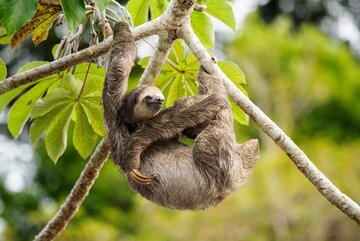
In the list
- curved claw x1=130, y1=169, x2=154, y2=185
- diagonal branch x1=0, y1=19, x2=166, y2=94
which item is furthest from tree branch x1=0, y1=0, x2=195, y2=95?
curved claw x1=130, y1=169, x2=154, y2=185

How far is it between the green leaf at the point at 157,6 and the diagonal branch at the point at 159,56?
0.87m

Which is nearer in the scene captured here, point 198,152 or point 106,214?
point 198,152

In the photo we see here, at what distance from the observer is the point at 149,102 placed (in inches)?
208

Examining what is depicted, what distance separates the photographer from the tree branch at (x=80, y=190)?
20.8 feet

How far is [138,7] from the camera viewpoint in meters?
6.51

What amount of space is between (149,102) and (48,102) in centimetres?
105

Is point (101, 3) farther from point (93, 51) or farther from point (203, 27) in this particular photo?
point (203, 27)

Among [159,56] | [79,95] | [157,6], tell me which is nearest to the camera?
[159,56]

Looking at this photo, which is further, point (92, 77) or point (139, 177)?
point (92, 77)

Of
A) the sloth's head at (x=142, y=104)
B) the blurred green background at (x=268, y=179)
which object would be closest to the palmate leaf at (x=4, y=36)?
the sloth's head at (x=142, y=104)

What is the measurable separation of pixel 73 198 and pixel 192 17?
6.82ft

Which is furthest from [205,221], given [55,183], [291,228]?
[55,183]

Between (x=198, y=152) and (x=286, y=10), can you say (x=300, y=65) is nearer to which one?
(x=286, y=10)

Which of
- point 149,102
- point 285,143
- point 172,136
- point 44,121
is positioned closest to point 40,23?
point 44,121
